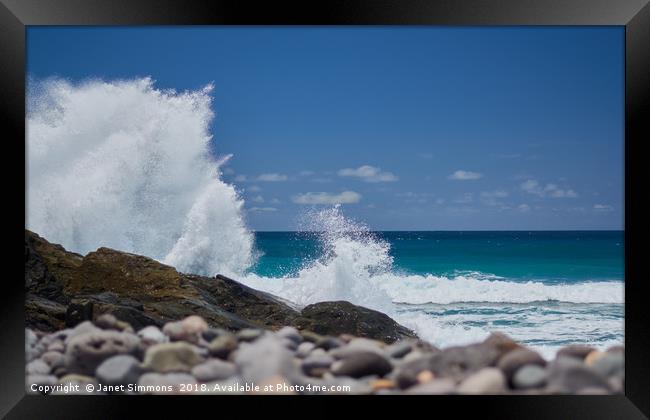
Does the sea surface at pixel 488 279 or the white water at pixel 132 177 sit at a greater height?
the white water at pixel 132 177

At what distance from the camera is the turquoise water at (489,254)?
7.19 metres

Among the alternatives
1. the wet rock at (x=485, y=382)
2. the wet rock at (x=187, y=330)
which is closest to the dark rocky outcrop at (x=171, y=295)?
the wet rock at (x=187, y=330)

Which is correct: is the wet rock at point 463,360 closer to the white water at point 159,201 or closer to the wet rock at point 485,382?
the wet rock at point 485,382

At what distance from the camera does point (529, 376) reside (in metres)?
2.35

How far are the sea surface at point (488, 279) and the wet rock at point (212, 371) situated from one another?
259 centimetres

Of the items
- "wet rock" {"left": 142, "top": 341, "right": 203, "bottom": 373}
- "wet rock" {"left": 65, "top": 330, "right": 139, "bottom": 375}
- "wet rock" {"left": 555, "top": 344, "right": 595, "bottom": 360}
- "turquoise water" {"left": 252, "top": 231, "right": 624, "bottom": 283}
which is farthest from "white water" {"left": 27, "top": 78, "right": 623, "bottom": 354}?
"wet rock" {"left": 555, "top": 344, "right": 595, "bottom": 360}

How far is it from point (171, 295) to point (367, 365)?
2480 mm

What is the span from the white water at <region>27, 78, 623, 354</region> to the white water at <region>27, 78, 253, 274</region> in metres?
0.01

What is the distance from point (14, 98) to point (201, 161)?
325 cm

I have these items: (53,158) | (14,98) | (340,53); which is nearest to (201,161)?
(53,158)

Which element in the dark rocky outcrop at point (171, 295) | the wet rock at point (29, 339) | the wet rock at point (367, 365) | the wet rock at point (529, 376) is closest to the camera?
the wet rock at point (529, 376)

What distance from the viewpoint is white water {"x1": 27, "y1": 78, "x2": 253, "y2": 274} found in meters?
4.92

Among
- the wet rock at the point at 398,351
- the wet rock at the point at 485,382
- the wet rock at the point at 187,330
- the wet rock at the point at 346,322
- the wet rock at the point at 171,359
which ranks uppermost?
the wet rock at the point at 187,330

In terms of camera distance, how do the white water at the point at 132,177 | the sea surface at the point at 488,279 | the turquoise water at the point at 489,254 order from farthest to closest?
the turquoise water at the point at 489,254, the sea surface at the point at 488,279, the white water at the point at 132,177
